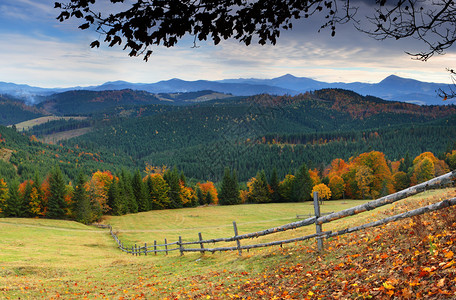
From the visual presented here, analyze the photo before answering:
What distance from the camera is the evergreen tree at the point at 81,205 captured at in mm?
57044

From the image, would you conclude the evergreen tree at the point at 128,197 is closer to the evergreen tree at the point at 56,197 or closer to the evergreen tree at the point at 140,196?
the evergreen tree at the point at 140,196

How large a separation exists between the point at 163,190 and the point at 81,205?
63.6 feet

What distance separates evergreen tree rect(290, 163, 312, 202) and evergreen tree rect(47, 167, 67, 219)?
174 ft

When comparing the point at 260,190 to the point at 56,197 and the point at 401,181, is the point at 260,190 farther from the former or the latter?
the point at 56,197

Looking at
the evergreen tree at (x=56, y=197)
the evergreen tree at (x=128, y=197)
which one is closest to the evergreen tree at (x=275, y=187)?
the evergreen tree at (x=128, y=197)

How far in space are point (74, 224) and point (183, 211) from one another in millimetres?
23677

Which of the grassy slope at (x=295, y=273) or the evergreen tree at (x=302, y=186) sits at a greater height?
the grassy slope at (x=295, y=273)

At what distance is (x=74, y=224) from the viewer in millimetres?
51469

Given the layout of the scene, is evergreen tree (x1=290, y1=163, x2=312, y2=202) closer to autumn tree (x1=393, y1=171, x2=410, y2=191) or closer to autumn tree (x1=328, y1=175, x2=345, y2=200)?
autumn tree (x1=328, y1=175, x2=345, y2=200)

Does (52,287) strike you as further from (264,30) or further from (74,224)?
(74,224)

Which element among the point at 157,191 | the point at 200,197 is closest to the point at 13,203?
the point at 157,191

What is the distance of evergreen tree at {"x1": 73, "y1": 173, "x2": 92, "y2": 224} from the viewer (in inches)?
2246

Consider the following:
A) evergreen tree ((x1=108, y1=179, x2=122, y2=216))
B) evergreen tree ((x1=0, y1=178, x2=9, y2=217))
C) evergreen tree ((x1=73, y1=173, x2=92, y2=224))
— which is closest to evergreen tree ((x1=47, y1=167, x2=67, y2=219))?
evergreen tree ((x1=73, y1=173, x2=92, y2=224))

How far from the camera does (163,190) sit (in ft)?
237
